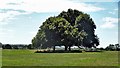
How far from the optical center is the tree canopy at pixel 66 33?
8569 cm

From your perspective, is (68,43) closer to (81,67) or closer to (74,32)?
(74,32)

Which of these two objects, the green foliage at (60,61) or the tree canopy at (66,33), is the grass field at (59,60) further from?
the tree canopy at (66,33)

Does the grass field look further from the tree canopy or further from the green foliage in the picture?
the tree canopy

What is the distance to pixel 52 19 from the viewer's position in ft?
296

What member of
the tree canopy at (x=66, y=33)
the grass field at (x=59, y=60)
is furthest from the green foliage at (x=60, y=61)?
the tree canopy at (x=66, y=33)

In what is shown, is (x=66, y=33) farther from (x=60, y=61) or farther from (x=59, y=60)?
(x=60, y=61)

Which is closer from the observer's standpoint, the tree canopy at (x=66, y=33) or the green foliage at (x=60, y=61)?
the green foliage at (x=60, y=61)

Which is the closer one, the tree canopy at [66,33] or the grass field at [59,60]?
the grass field at [59,60]

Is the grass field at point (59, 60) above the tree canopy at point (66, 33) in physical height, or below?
below

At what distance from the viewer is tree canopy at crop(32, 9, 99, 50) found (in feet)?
281

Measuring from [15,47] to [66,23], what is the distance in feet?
148

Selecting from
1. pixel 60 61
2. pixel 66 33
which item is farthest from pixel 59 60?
pixel 66 33

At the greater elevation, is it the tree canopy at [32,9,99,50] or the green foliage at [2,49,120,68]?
the tree canopy at [32,9,99,50]

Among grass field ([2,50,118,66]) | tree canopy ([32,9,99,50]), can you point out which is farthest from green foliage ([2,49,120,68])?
tree canopy ([32,9,99,50])
